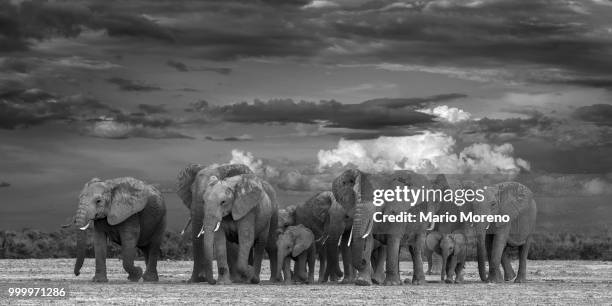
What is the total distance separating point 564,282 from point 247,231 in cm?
1071

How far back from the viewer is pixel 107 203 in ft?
123

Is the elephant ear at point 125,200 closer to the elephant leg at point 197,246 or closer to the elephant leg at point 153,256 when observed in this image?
the elephant leg at point 197,246

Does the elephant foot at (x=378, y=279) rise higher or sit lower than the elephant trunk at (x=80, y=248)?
lower

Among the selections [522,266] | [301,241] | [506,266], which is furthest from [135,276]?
[506,266]

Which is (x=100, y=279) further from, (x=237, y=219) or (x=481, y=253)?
(x=481, y=253)

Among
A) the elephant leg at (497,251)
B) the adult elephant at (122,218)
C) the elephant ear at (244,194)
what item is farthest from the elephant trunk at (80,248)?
the elephant leg at (497,251)

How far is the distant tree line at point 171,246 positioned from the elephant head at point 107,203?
64.8 ft

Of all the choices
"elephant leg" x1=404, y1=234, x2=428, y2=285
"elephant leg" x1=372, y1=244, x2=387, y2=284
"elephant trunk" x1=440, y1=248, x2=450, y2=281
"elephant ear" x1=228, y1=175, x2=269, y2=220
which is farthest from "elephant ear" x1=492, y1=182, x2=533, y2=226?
"elephant ear" x1=228, y1=175, x2=269, y2=220

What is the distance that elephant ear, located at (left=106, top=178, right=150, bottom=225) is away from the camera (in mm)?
37469

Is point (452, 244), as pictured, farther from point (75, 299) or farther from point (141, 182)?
point (75, 299)

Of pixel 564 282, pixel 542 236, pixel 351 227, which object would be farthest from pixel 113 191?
pixel 542 236

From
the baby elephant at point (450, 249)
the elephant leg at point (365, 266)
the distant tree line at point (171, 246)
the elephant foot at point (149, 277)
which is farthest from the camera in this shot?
the distant tree line at point (171, 246)
